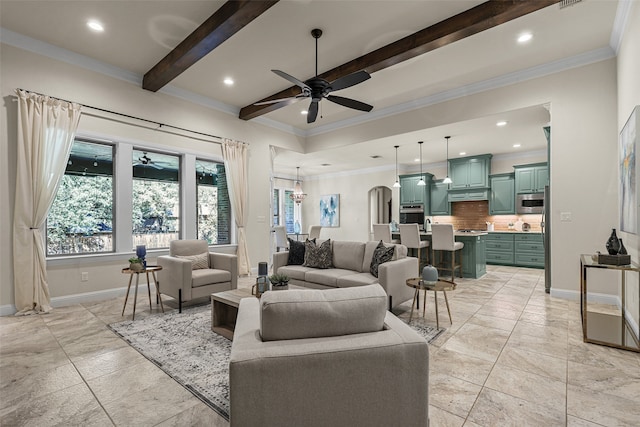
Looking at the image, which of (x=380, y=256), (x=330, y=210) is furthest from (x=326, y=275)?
(x=330, y=210)

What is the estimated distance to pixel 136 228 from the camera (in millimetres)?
4848

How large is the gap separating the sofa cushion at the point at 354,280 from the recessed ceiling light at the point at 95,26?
3.97 m

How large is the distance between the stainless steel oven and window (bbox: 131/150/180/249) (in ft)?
20.3

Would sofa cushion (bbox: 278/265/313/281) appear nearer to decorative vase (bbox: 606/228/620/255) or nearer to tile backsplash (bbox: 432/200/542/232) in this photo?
decorative vase (bbox: 606/228/620/255)

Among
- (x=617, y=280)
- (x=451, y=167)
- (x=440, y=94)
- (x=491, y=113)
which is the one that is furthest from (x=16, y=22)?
(x=451, y=167)

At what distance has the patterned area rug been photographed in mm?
2049

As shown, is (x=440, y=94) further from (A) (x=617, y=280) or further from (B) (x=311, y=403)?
(B) (x=311, y=403)

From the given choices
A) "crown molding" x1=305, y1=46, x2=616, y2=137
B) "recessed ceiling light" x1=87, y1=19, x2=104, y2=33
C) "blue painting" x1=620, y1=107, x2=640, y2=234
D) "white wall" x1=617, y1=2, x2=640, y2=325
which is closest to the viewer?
"blue painting" x1=620, y1=107, x2=640, y2=234

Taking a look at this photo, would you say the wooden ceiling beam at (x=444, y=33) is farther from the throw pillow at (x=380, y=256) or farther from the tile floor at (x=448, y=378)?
the tile floor at (x=448, y=378)

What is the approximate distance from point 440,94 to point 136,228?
17.7 ft

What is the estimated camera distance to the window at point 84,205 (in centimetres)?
410

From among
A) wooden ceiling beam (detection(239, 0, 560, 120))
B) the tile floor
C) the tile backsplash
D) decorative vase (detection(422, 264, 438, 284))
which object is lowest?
the tile floor

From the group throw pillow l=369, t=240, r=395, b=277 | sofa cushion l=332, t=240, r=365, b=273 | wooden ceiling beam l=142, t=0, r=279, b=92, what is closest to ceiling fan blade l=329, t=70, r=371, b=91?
wooden ceiling beam l=142, t=0, r=279, b=92

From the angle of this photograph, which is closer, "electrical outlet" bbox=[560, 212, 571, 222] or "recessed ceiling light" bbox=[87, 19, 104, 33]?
"recessed ceiling light" bbox=[87, 19, 104, 33]
